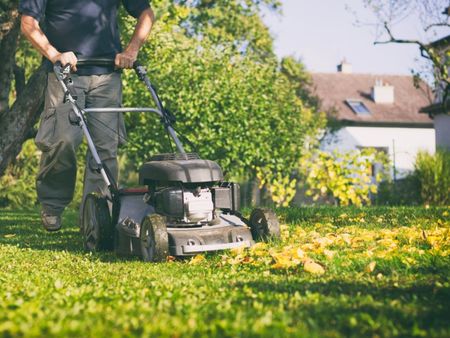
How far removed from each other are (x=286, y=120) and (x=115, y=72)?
14623 mm

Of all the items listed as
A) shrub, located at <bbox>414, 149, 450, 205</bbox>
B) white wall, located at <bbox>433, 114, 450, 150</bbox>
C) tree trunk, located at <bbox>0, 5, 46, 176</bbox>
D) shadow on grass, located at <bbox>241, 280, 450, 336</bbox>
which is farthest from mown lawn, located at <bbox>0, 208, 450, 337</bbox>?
white wall, located at <bbox>433, 114, 450, 150</bbox>

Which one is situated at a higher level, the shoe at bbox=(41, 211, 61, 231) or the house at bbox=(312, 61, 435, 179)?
the house at bbox=(312, 61, 435, 179)

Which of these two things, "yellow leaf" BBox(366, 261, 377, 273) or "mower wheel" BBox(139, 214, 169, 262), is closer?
"yellow leaf" BBox(366, 261, 377, 273)

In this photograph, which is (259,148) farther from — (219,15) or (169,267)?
(169,267)

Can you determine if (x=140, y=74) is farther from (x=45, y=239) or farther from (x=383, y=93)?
(x=383, y=93)

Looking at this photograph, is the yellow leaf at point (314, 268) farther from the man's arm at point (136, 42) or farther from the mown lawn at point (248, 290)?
the man's arm at point (136, 42)

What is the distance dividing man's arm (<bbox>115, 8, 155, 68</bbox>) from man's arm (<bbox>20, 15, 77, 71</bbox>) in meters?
0.41

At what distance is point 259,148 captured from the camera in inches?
722

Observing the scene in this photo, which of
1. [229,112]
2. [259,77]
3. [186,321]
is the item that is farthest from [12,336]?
[259,77]

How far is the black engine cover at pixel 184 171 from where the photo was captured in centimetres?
464

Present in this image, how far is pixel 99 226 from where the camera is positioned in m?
5.25

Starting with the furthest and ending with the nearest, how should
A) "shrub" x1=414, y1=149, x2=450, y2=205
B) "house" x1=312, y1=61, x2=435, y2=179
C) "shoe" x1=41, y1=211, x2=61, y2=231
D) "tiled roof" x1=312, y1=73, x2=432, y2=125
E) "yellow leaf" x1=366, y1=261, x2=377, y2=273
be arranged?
1. "tiled roof" x1=312, y1=73, x2=432, y2=125
2. "house" x1=312, y1=61, x2=435, y2=179
3. "shrub" x1=414, y1=149, x2=450, y2=205
4. "shoe" x1=41, y1=211, x2=61, y2=231
5. "yellow leaf" x1=366, y1=261, x2=377, y2=273

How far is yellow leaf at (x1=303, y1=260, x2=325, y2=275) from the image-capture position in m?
3.92

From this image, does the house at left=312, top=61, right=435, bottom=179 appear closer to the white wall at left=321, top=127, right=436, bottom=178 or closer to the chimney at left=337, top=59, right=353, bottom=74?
the white wall at left=321, top=127, right=436, bottom=178
